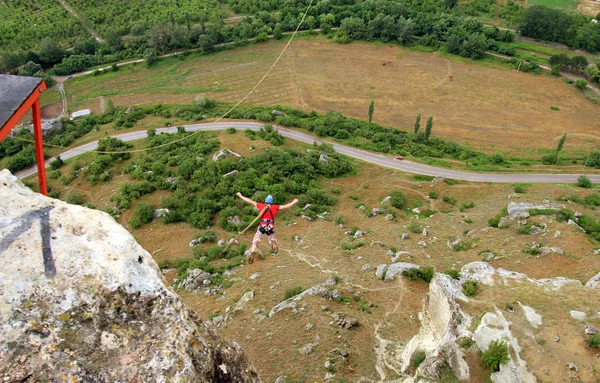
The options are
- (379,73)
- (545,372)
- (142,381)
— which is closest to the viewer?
(142,381)

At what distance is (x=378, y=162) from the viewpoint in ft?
201

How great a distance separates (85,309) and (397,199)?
41577mm

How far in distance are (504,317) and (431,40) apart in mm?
90531

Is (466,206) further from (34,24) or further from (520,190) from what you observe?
(34,24)

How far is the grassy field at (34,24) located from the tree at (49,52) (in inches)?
277

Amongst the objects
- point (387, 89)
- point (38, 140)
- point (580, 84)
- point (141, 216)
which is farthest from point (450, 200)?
point (580, 84)

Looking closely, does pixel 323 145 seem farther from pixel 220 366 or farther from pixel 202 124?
pixel 220 366

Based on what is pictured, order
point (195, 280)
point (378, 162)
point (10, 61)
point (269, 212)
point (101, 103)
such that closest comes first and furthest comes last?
point (269, 212) < point (195, 280) < point (378, 162) < point (101, 103) < point (10, 61)

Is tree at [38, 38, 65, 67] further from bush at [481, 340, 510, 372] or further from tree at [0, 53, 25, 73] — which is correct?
bush at [481, 340, 510, 372]

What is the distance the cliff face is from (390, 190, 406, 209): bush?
3889 centimetres

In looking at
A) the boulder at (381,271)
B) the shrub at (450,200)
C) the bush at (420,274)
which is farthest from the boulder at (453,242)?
the shrub at (450,200)

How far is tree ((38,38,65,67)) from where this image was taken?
89.8 m

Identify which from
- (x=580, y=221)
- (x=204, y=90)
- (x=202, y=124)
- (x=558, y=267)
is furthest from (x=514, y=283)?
(x=204, y=90)

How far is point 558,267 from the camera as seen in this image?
100.0 feet
